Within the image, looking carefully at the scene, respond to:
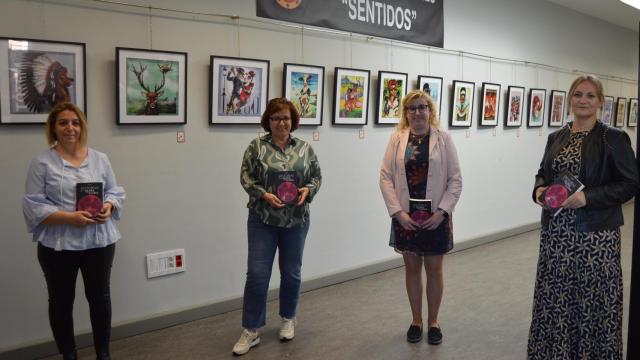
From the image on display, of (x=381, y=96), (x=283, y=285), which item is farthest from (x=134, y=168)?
(x=381, y=96)

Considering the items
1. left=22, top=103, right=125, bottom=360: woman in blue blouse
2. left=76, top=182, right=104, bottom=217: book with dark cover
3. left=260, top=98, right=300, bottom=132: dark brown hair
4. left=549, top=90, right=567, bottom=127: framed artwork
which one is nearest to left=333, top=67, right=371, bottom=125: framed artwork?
left=260, top=98, right=300, bottom=132: dark brown hair

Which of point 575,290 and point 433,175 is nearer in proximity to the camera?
point 575,290

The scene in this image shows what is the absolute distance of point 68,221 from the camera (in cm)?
250

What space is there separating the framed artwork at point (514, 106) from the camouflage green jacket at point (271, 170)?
14.1 ft

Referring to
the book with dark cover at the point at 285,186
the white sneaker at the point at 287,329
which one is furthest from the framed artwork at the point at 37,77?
the white sneaker at the point at 287,329

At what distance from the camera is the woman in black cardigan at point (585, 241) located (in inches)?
88.2

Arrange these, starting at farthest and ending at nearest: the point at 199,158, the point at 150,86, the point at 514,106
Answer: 1. the point at 514,106
2. the point at 199,158
3. the point at 150,86

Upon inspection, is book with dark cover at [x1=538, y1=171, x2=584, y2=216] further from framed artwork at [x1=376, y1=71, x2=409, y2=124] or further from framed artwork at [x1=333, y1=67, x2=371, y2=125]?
framed artwork at [x1=376, y1=71, x2=409, y2=124]

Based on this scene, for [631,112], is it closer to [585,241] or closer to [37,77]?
[585,241]

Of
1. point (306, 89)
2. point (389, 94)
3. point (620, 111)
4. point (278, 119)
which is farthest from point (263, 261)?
point (620, 111)

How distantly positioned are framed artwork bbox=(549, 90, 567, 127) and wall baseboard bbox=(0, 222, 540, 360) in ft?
13.2

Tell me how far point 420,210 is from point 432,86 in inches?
107

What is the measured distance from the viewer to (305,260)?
4406 millimetres

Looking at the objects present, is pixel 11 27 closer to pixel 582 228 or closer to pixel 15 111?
pixel 15 111
